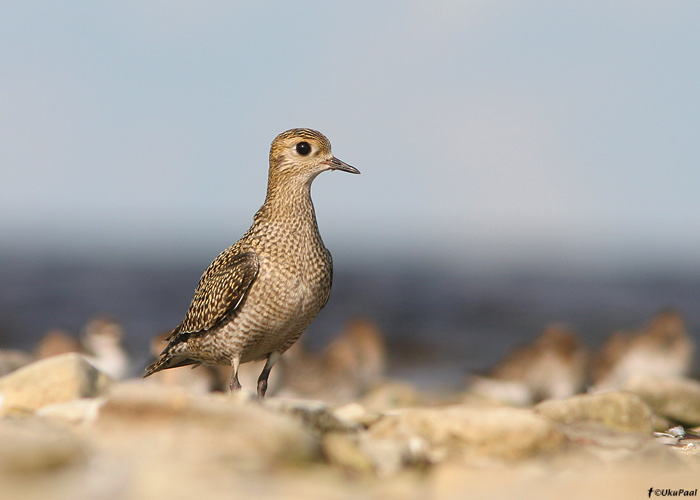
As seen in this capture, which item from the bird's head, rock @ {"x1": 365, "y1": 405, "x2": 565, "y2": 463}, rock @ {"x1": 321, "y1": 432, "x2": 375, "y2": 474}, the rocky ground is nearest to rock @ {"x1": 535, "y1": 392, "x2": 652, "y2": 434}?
the rocky ground

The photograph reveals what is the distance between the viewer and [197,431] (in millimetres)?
5262

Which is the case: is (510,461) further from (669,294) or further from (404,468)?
(669,294)

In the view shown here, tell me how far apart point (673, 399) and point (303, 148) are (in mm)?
4868

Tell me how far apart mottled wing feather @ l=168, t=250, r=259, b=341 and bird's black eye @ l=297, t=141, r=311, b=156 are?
3.45 ft

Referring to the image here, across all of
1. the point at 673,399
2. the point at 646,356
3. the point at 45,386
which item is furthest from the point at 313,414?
the point at 646,356

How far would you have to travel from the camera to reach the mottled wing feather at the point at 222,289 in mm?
7992

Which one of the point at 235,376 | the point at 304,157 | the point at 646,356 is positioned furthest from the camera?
the point at 646,356

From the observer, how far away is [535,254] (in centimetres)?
13288

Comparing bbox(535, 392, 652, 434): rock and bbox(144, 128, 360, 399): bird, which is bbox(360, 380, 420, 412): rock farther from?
bbox(535, 392, 652, 434): rock

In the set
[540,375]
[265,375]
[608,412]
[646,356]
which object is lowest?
[540,375]

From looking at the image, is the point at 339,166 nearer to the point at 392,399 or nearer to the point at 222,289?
the point at 222,289

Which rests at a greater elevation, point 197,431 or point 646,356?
point 197,431

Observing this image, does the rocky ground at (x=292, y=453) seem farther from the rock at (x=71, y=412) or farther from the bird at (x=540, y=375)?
the bird at (x=540, y=375)

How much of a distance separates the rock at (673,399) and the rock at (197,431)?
229 inches
